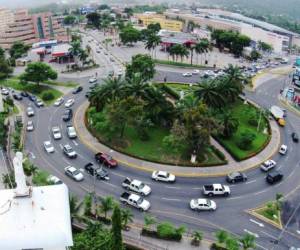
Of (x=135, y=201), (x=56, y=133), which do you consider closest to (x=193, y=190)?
(x=135, y=201)

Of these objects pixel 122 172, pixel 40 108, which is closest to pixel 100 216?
pixel 122 172

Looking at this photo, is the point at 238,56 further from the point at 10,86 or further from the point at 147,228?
the point at 147,228

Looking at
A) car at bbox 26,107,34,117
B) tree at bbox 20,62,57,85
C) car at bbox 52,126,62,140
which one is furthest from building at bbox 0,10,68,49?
car at bbox 52,126,62,140

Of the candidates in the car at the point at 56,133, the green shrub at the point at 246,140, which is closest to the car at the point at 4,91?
the car at the point at 56,133

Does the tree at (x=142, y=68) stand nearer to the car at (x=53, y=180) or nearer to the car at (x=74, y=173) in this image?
the car at (x=74, y=173)

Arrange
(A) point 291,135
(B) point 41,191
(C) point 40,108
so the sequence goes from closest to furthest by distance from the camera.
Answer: (B) point 41,191
(A) point 291,135
(C) point 40,108
